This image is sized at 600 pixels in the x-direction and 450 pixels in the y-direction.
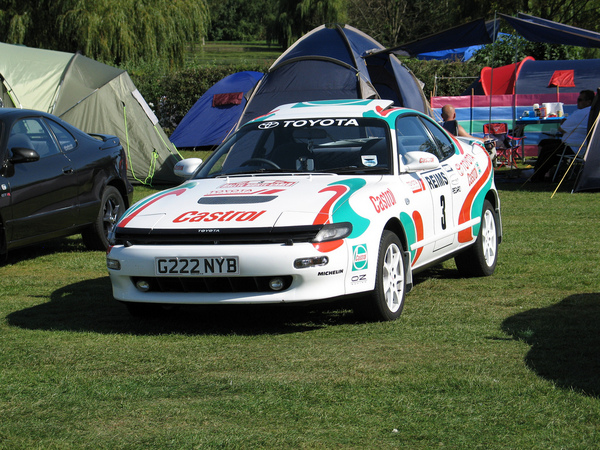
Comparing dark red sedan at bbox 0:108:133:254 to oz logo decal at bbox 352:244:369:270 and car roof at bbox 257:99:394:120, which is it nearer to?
car roof at bbox 257:99:394:120

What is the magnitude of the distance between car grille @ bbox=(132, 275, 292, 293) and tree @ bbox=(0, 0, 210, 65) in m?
21.7

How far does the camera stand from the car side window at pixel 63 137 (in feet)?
29.3

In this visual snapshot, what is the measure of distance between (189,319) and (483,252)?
9.17 ft

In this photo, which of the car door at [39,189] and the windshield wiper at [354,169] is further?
the car door at [39,189]

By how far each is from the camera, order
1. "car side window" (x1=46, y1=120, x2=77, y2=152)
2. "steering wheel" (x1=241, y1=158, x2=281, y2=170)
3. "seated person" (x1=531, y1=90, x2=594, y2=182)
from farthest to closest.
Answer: "seated person" (x1=531, y1=90, x2=594, y2=182)
"car side window" (x1=46, y1=120, x2=77, y2=152)
"steering wheel" (x1=241, y1=158, x2=281, y2=170)

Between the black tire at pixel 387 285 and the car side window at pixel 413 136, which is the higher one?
the car side window at pixel 413 136

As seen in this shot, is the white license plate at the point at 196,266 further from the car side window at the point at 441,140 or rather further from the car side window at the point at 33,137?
the car side window at the point at 33,137

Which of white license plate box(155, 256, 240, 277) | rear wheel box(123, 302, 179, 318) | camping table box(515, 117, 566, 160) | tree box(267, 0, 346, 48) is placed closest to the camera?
white license plate box(155, 256, 240, 277)

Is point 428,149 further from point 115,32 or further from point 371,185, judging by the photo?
point 115,32

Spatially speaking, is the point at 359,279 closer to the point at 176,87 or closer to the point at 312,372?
the point at 312,372

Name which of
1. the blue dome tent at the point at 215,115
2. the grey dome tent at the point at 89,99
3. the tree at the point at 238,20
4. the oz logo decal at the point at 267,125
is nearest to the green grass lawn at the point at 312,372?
the oz logo decal at the point at 267,125

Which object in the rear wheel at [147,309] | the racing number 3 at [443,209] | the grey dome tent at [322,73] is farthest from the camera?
the grey dome tent at [322,73]

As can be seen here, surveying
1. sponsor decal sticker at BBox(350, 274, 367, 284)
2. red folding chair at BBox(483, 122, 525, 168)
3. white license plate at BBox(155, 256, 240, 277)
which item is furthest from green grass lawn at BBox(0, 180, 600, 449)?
red folding chair at BBox(483, 122, 525, 168)

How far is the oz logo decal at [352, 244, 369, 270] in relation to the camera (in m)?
5.42
